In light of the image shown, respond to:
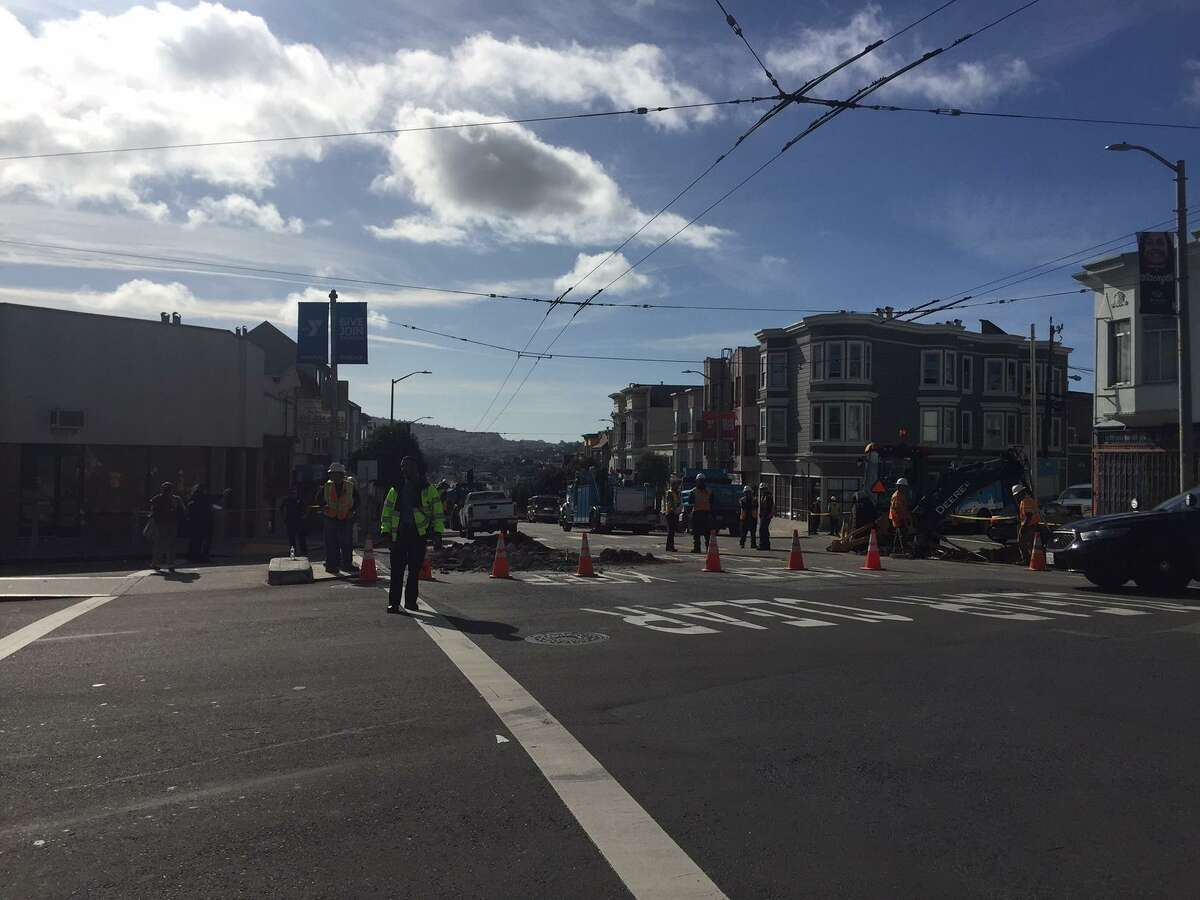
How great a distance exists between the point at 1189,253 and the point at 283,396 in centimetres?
3245

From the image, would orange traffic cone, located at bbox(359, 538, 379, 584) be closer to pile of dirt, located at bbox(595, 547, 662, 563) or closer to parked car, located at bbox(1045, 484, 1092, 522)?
pile of dirt, located at bbox(595, 547, 662, 563)

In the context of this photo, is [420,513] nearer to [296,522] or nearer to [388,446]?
[296,522]

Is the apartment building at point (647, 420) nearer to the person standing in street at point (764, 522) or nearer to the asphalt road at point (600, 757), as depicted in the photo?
the person standing in street at point (764, 522)

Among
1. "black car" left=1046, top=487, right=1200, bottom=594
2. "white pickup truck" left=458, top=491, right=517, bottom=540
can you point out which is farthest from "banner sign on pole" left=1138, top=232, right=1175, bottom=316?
"white pickup truck" left=458, top=491, right=517, bottom=540

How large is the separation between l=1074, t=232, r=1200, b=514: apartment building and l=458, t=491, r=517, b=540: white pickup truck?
18.6 meters

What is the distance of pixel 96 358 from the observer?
2691cm

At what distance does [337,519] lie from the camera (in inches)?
679

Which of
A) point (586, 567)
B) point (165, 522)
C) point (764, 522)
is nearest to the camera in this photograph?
point (586, 567)

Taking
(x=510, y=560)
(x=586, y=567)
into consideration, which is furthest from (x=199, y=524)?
(x=586, y=567)

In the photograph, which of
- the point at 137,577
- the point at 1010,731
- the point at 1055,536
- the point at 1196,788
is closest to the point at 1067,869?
the point at 1196,788

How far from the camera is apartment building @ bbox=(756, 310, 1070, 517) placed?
53281mm

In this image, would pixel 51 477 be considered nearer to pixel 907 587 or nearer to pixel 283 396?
pixel 283 396

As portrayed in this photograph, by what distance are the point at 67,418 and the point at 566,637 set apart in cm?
2039

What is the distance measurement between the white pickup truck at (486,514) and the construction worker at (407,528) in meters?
22.0
